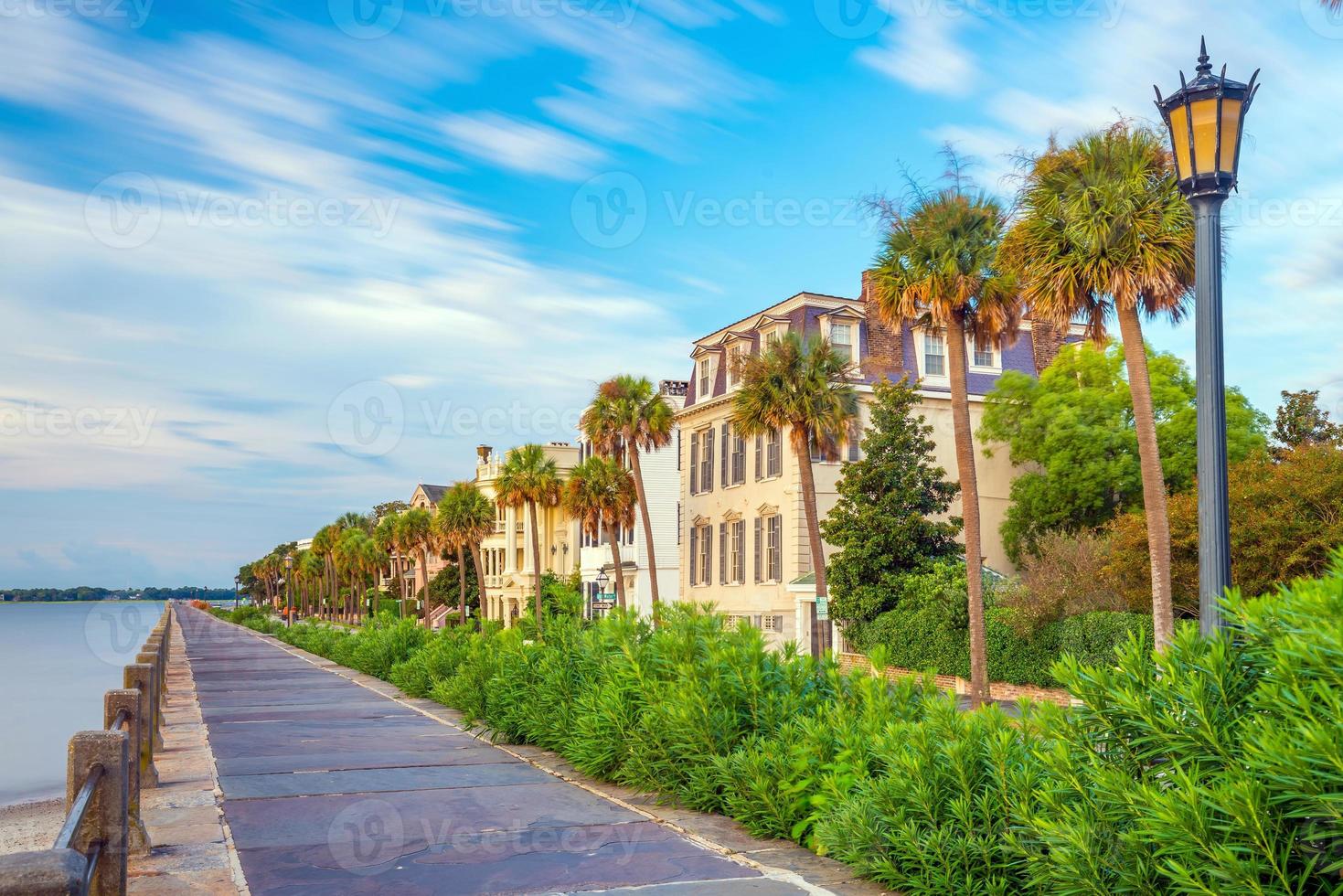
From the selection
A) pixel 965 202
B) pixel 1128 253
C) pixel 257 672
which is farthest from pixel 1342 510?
pixel 257 672

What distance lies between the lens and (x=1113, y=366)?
3834 centimetres

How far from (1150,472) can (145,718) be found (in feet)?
54.6

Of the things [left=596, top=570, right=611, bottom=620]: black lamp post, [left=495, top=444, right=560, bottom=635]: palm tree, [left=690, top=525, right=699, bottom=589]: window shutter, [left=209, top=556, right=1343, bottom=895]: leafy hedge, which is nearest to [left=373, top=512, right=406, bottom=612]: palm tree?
[left=495, top=444, right=560, bottom=635]: palm tree

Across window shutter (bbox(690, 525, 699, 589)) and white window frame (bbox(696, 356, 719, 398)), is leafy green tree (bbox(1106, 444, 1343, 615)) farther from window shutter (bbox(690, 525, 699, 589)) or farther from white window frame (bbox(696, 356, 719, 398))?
window shutter (bbox(690, 525, 699, 589))

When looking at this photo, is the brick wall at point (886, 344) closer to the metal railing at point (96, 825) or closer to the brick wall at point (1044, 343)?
the brick wall at point (1044, 343)

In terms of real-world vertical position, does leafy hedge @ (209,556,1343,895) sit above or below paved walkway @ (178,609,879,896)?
above

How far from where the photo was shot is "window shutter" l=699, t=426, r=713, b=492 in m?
48.1

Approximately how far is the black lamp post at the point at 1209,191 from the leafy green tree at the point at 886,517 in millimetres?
27383

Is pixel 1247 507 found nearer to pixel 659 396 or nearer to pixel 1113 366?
pixel 1113 366

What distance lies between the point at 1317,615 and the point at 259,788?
9314 mm

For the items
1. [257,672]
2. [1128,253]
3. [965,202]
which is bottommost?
[257,672]

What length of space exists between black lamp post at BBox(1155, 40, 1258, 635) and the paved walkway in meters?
3.55

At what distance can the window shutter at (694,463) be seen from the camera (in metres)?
49.2

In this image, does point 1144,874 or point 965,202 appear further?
point 965,202
